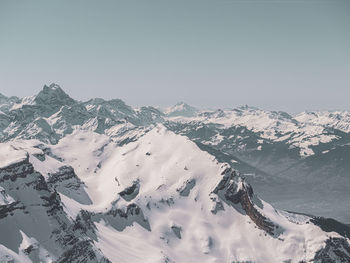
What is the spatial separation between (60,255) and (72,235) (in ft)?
46.5

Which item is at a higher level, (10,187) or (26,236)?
(10,187)

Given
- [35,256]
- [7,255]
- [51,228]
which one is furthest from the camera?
[51,228]

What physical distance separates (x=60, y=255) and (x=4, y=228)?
94.6ft

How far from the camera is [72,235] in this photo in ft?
649

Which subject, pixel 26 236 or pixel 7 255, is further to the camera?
pixel 26 236

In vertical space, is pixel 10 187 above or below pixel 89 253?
above

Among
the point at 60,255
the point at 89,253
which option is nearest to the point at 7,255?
the point at 60,255

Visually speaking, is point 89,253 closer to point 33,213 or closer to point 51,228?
point 51,228

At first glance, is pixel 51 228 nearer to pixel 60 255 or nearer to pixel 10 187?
pixel 60 255

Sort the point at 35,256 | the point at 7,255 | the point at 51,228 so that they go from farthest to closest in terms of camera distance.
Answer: the point at 51,228
the point at 35,256
the point at 7,255

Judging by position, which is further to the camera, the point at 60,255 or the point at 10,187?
the point at 10,187

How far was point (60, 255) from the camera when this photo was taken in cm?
18525

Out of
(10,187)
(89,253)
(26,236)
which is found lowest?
(89,253)

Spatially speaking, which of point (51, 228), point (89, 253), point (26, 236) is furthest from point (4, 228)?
point (89, 253)
